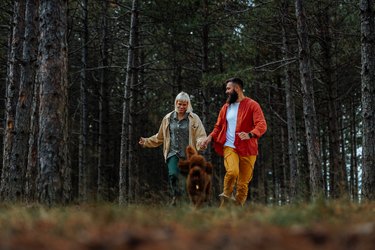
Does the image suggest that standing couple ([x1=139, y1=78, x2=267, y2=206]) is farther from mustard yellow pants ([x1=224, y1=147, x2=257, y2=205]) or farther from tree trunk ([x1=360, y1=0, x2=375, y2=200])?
tree trunk ([x1=360, y1=0, x2=375, y2=200])

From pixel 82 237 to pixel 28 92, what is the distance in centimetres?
845

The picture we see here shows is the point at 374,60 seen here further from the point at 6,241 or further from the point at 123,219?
the point at 6,241

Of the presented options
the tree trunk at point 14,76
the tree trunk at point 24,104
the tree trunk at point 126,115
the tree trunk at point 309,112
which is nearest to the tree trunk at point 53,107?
the tree trunk at point 24,104

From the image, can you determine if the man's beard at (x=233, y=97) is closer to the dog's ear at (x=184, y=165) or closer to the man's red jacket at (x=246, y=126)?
the man's red jacket at (x=246, y=126)

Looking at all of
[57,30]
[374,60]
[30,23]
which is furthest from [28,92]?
[374,60]

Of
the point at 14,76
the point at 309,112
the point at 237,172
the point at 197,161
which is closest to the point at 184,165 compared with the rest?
the point at 197,161

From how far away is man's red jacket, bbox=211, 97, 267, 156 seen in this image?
7532 mm

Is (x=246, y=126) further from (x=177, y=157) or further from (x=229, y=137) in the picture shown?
(x=177, y=157)

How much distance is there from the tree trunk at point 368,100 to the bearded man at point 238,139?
2.56 meters

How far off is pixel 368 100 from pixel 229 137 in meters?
3.17

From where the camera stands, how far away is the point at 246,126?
25.7 ft

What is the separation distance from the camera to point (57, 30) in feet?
21.5

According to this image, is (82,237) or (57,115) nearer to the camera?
(82,237)

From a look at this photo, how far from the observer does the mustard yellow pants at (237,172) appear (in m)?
7.37
